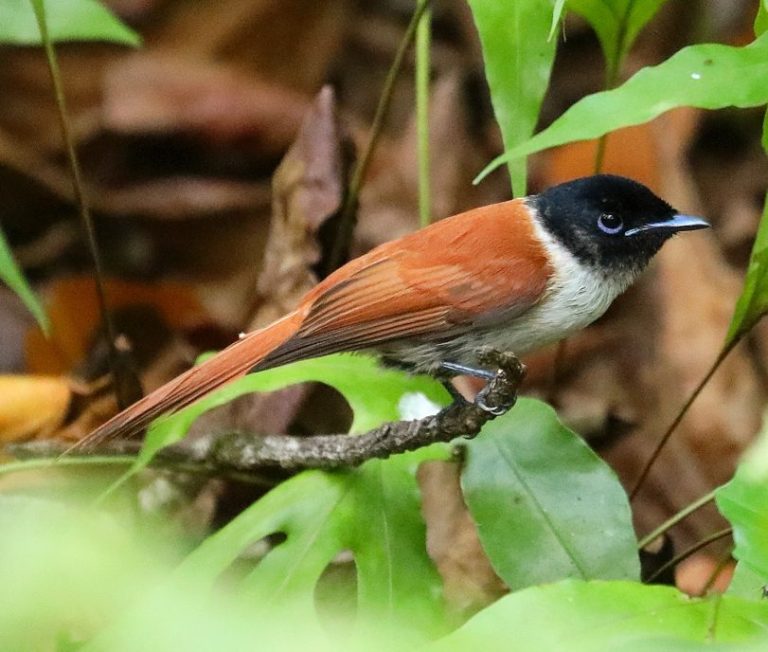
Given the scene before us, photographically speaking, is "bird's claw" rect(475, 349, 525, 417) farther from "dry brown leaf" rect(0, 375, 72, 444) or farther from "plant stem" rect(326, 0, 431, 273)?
"dry brown leaf" rect(0, 375, 72, 444)

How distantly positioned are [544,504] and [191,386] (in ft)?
2.20

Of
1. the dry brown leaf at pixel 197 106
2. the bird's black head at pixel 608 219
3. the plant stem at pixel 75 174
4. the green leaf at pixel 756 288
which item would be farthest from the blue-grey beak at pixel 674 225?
the dry brown leaf at pixel 197 106

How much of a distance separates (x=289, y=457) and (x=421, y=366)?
0.32 m

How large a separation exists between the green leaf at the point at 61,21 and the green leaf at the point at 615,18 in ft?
3.11

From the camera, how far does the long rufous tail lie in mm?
1911

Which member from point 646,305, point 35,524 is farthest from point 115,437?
point 646,305

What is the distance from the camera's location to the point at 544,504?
188cm

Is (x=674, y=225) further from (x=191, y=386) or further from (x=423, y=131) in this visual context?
(x=191, y=386)

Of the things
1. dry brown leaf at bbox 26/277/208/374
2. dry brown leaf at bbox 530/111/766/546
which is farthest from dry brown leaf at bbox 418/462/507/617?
dry brown leaf at bbox 26/277/208/374

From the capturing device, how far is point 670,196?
3826mm

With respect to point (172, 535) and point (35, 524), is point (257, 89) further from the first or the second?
point (35, 524)

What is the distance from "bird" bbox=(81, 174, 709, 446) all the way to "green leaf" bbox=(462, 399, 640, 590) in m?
0.15

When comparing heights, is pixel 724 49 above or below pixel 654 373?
above

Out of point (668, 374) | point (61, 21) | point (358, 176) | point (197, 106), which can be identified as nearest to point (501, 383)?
point (358, 176)
